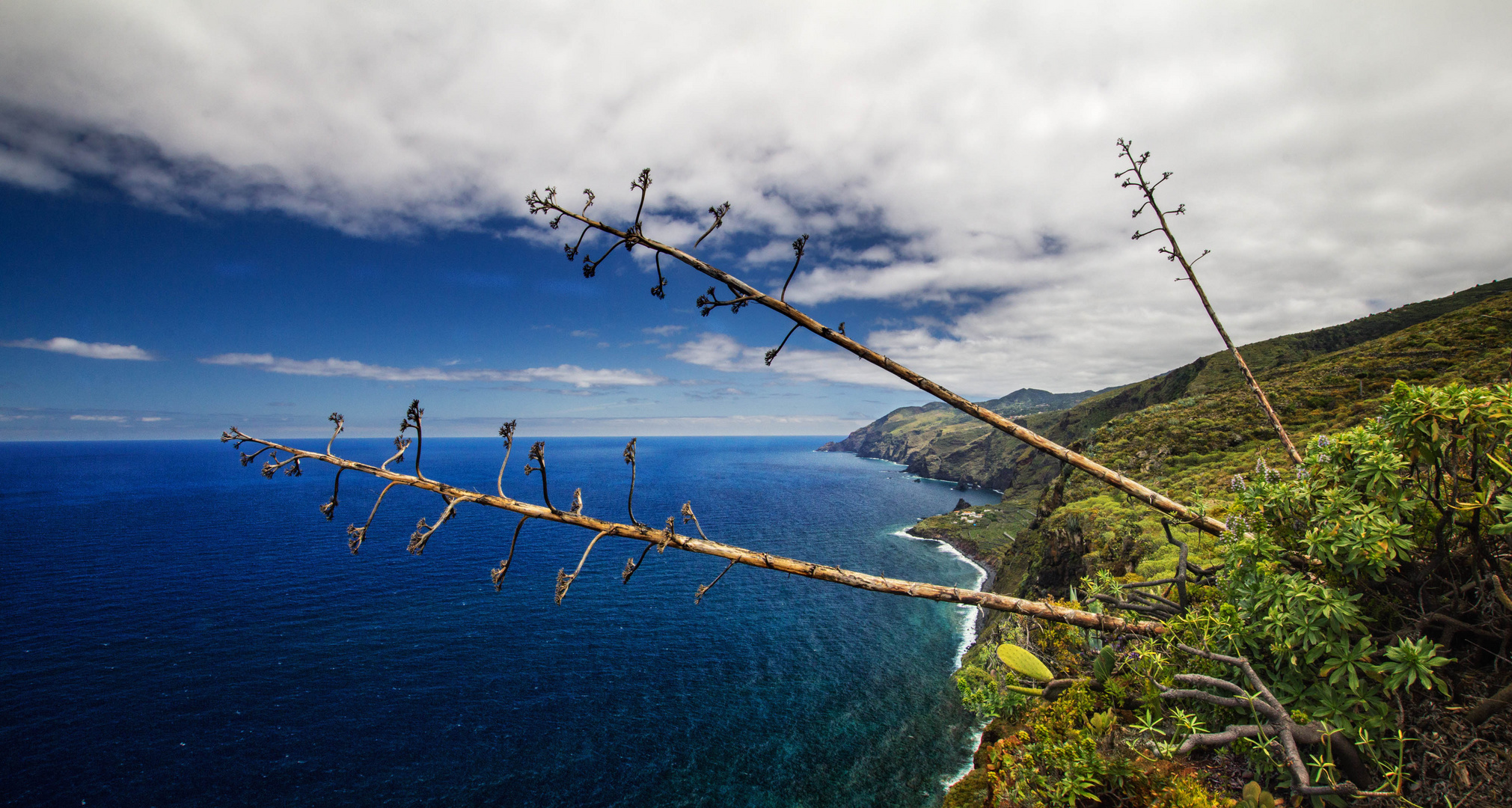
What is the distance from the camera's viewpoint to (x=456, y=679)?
4078 cm

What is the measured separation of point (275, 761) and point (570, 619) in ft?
79.5

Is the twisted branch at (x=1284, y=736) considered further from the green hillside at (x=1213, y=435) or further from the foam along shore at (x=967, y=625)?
the green hillside at (x=1213, y=435)

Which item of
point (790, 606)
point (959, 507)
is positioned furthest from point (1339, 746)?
point (959, 507)

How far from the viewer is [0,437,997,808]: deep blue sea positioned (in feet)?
99.9

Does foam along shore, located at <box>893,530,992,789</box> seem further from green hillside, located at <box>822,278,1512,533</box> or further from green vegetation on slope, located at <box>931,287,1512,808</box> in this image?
green hillside, located at <box>822,278,1512,533</box>

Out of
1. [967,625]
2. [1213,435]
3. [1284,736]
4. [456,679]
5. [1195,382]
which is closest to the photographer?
[1284,736]

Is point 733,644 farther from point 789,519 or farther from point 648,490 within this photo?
point 648,490

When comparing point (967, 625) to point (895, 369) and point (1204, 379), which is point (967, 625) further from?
point (1204, 379)

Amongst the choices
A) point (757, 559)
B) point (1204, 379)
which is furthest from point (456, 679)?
point (1204, 379)

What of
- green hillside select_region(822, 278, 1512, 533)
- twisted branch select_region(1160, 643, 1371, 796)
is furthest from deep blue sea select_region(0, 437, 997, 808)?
green hillside select_region(822, 278, 1512, 533)

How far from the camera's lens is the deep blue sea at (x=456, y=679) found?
99.9 feet

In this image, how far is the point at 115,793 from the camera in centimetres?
2917

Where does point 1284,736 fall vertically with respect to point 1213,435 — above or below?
below

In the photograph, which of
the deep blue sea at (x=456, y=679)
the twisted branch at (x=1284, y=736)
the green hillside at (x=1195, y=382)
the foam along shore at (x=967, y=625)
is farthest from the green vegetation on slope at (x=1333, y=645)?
the green hillside at (x=1195, y=382)
